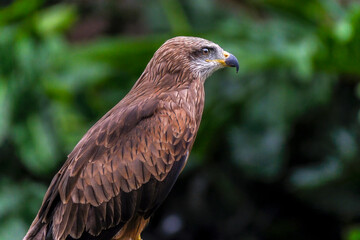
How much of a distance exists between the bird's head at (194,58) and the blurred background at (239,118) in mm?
2526

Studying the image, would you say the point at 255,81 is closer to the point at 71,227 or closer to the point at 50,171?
the point at 50,171

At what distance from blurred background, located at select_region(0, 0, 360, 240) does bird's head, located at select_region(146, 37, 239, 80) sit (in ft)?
8.29

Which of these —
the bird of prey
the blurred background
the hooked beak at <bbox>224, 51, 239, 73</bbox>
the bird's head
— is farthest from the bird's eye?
the blurred background

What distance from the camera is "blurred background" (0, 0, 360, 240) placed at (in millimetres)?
7340

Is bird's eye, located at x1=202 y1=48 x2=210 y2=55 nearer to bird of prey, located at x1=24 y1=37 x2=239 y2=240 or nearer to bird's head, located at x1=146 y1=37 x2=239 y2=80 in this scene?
bird's head, located at x1=146 y1=37 x2=239 y2=80

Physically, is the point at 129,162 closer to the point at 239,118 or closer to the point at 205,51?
the point at 205,51

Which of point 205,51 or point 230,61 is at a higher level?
point 205,51

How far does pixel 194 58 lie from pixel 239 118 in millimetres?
3183

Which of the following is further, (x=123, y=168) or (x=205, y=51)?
(x=205, y=51)

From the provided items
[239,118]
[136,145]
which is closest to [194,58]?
[136,145]

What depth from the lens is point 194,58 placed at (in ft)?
15.7

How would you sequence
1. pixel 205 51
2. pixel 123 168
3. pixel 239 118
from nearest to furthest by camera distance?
pixel 123 168
pixel 205 51
pixel 239 118

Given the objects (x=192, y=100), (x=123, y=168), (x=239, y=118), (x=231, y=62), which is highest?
(x=231, y=62)

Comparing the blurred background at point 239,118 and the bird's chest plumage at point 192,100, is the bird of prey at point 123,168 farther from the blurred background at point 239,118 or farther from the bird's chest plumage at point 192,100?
the blurred background at point 239,118
